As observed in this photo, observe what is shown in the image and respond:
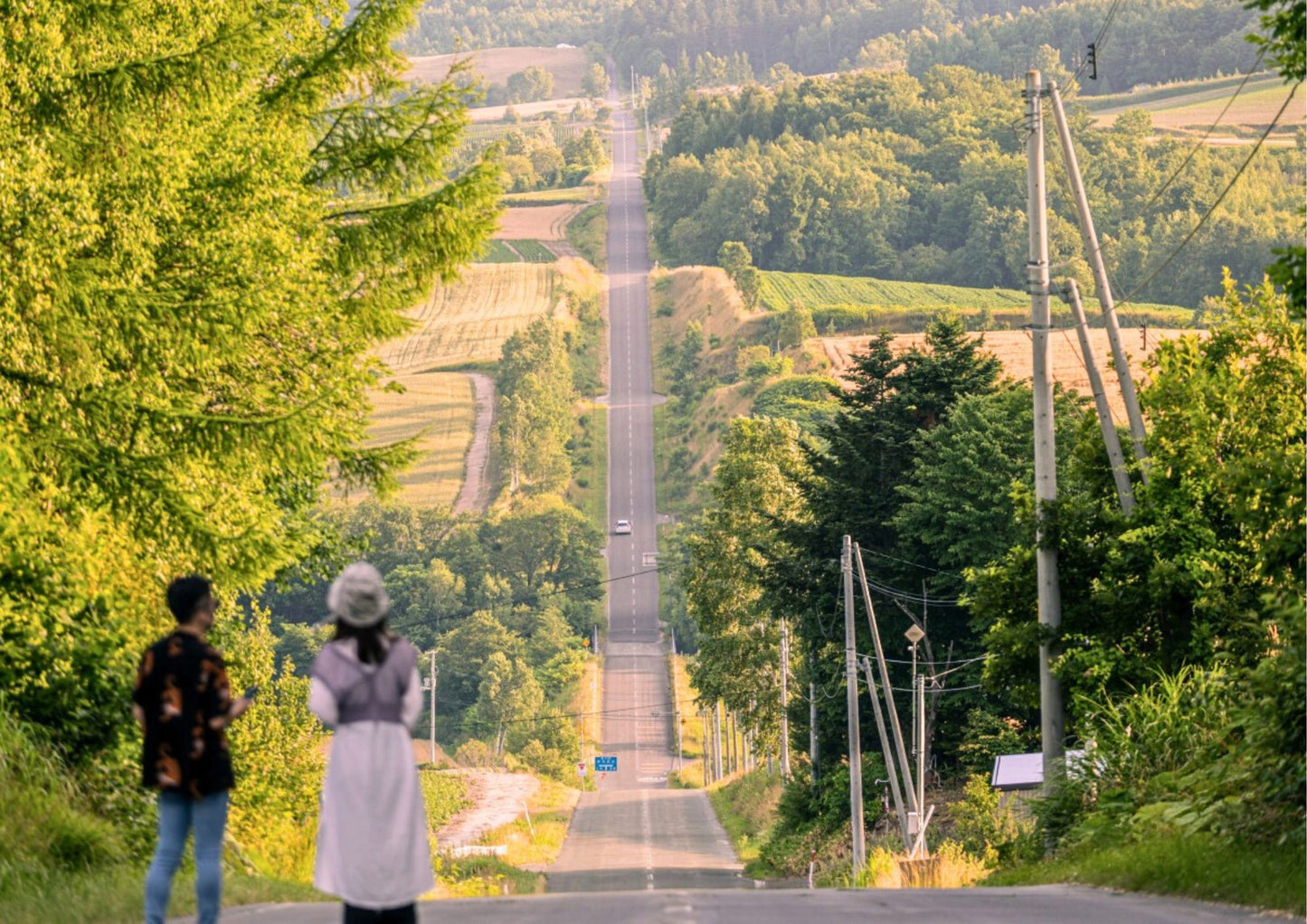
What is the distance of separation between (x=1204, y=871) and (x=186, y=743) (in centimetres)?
846

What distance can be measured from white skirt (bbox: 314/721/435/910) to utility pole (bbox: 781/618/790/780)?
5169 centimetres

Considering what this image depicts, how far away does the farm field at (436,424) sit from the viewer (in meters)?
161

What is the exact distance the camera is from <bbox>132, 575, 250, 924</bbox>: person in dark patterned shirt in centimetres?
849

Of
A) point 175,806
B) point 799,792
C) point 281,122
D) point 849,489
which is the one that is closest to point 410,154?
point 281,122

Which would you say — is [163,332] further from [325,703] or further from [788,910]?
[325,703]

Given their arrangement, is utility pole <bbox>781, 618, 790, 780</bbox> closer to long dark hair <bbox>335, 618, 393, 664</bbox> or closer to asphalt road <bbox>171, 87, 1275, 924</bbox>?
asphalt road <bbox>171, 87, 1275, 924</bbox>

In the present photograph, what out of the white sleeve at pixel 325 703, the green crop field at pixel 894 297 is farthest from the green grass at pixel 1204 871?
the green crop field at pixel 894 297

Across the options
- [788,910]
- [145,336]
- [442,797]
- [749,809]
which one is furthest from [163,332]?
[442,797]

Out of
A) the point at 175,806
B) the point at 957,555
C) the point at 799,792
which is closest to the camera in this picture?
the point at 175,806

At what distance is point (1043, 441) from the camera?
24.1 m

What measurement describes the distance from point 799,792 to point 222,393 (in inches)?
1594

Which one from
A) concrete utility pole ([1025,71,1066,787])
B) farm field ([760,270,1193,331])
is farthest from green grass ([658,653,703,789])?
concrete utility pole ([1025,71,1066,787])

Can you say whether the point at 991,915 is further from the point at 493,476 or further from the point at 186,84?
the point at 493,476

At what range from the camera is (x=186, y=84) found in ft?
51.0
